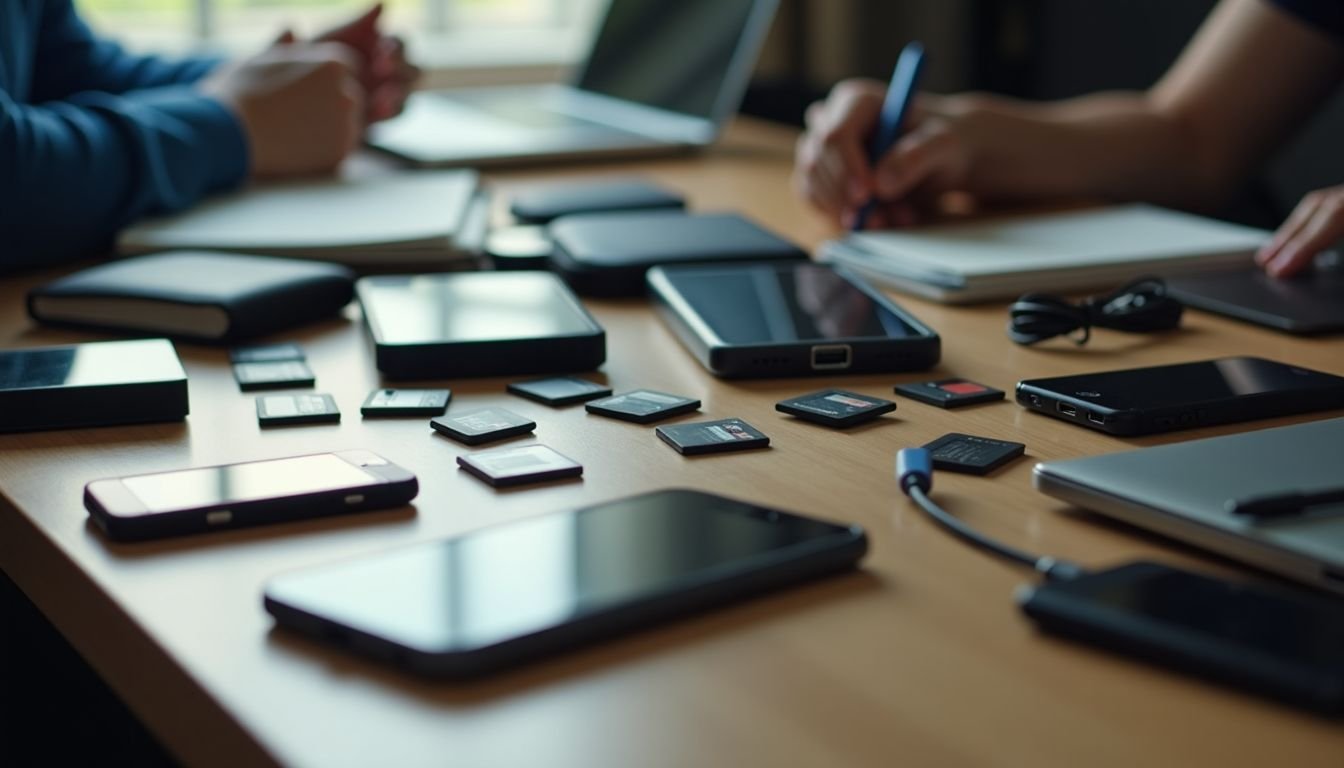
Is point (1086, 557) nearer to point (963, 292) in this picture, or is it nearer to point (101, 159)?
point (963, 292)

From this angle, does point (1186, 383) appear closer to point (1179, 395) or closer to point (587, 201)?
point (1179, 395)

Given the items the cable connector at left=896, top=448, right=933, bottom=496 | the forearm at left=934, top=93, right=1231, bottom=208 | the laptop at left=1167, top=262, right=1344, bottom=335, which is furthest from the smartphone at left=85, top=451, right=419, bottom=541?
the forearm at left=934, top=93, right=1231, bottom=208

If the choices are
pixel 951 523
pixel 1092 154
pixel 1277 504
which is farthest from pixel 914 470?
pixel 1092 154

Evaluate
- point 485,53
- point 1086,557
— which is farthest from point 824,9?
point 1086,557

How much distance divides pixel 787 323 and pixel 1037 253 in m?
0.32

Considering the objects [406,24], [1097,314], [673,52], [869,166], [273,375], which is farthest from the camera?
[406,24]

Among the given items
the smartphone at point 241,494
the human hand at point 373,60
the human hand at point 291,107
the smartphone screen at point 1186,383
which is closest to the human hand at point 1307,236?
the smartphone screen at point 1186,383

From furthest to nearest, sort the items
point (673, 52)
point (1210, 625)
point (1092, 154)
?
point (673, 52)
point (1092, 154)
point (1210, 625)

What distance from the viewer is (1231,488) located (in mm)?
550

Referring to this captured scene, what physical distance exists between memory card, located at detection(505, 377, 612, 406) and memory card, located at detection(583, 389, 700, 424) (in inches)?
0.4

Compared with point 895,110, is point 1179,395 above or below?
below

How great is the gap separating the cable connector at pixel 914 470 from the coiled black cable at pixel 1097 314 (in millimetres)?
279

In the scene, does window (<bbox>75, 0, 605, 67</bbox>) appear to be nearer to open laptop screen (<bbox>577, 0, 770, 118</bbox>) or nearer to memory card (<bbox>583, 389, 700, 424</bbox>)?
open laptop screen (<bbox>577, 0, 770, 118</bbox>)

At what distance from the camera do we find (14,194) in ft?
3.24
